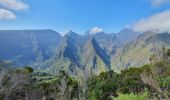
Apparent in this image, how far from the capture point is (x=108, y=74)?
135 meters

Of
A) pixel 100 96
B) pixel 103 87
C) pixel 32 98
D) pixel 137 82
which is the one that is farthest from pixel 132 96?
pixel 137 82

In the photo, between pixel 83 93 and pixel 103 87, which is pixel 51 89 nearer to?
pixel 103 87

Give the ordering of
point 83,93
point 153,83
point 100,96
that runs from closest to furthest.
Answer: point 153,83
point 83,93
point 100,96

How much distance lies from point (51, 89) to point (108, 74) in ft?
173

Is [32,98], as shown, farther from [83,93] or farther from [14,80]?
[83,93]

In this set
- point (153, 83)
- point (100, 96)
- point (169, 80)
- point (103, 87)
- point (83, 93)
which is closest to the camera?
point (153, 83)

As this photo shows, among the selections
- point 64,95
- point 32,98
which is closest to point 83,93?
point 64,95

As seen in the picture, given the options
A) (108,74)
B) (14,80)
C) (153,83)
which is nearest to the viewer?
(153,83)

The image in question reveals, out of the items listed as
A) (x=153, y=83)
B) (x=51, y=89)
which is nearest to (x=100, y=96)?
(x=51, y=89)

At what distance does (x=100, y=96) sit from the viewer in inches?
3255

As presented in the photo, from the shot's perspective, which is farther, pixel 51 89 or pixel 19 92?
pixel 51 89

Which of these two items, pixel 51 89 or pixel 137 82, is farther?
pixel 137 82

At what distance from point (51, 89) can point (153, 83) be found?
65230 mm

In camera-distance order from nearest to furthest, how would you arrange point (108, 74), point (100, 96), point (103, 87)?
1. point (100, 96)
2. point (103, 87)
3. point (108, 74)
